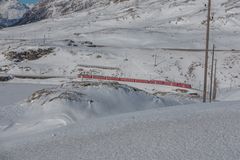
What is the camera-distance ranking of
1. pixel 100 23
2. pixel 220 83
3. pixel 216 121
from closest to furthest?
pixel 216 121, pixel 220 83, pixel 100 23

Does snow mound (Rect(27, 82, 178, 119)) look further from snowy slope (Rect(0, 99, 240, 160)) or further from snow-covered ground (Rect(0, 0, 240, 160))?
snowy slope (Rect(0, 99, 240, 160))

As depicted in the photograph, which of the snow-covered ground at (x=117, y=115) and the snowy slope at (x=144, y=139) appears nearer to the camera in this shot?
the snowy slope at (x=144, y=139)

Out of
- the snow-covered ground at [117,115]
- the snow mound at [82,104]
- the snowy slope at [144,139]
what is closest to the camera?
the snowy slope at [144,139]

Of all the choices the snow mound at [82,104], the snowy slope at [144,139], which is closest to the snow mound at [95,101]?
the snow mound at [82,104]

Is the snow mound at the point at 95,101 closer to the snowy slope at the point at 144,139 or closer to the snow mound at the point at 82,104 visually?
the snow mound at the point at 82,104

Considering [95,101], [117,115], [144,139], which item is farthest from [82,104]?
[144,139]

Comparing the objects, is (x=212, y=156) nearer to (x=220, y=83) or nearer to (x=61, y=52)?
(x=220, y=83)

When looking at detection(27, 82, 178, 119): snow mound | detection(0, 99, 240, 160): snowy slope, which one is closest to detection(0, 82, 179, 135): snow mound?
detection(27, 82, 178, 119): snow mound

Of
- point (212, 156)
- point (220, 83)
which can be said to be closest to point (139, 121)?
point (212, 156)
